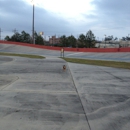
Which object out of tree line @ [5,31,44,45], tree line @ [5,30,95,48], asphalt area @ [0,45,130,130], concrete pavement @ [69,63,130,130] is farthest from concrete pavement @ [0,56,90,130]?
tree line @ [5,31,44,45]

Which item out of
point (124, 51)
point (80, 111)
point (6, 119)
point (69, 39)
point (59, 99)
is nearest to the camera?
point (6, 119)

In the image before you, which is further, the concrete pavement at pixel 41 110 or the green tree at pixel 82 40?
the green tree at pixel 82 40

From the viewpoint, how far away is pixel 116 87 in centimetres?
925

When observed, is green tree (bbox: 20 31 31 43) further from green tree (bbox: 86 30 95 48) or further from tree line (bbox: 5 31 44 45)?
green tree (bbox: 86 30 95 48)

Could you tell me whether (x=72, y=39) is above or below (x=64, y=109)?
above

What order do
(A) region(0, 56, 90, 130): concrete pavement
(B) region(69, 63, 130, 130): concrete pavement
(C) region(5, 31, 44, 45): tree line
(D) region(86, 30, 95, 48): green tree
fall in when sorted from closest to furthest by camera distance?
(A) region(0, 56, 90, 130): concrete pavement, (B) region(69, 63, 130, 130): concrete pavement, (D) region(86, 30, 95, 48): green tree, (C) region(5, 31, 44, 45): tree line

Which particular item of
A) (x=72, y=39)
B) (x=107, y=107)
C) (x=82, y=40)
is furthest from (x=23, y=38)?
(x=107, y=107)

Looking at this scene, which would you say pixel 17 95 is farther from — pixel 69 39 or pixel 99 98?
pixel 69 39

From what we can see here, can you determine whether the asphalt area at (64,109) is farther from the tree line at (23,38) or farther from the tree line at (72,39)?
the tree line at (23,38)

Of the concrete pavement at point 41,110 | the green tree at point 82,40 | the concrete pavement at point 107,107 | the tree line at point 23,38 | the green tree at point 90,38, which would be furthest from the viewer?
the tree line at point 23,38

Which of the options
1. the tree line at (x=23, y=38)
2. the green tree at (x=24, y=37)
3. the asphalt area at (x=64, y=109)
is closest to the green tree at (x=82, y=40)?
the tree line at (x=23, y=38)

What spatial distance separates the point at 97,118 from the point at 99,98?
210cm

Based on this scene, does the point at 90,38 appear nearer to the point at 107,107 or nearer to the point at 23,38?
the point at 23,38

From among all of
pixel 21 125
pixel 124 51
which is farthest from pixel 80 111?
pixel 124 51
